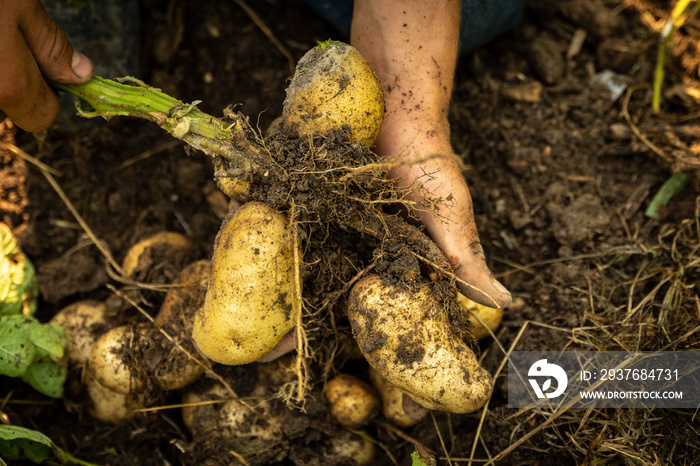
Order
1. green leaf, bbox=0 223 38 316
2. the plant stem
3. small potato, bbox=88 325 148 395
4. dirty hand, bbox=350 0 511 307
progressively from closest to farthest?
the plant stem
dirty hand, bbox=350 0 511 307
small potato, bbox=88 325 148 395
green leaf, bbox=0 223 38 316

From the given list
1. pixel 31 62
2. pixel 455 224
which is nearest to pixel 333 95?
pixel 455 224

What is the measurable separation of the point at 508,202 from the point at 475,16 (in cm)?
85

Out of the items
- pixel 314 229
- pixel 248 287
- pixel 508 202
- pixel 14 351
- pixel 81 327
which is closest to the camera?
pixel 248 287

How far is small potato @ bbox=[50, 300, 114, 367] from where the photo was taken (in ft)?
6.56

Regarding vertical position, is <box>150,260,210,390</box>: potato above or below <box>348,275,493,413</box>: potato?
below

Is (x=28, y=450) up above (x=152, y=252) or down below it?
below

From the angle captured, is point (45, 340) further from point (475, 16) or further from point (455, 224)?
point (475, 16)

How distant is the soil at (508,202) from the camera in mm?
1811

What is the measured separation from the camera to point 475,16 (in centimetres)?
227

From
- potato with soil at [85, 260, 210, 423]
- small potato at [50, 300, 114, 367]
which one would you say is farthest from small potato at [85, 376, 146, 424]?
small potato at [50, 300, 114, 367]

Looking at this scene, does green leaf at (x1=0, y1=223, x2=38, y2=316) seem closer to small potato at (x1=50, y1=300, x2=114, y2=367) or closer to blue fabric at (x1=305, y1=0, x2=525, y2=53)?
small potato at (x1=50, y1=300, x2=114, y2=367)

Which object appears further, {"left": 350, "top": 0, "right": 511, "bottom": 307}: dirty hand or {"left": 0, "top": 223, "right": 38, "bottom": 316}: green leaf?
{"left": 0, "top": 223, "right": 38, "bottom": 316}: green leaf

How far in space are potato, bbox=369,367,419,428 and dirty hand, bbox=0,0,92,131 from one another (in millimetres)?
1460

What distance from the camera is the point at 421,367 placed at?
1.55 metres
